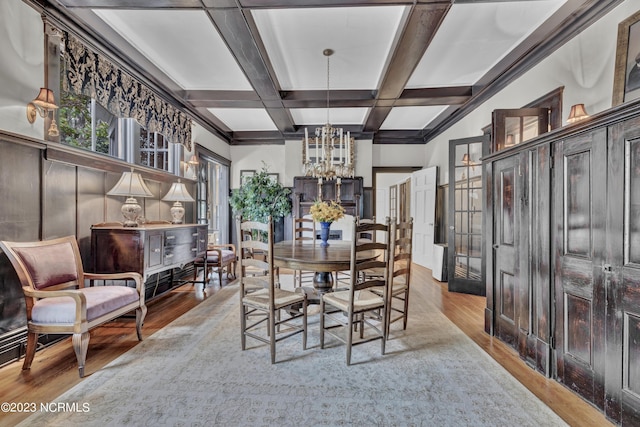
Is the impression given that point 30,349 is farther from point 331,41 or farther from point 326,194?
point 326,194

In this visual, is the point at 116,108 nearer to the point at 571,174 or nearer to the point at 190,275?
the point at 190,275

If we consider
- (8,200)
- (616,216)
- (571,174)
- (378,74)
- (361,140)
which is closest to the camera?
(616,216)

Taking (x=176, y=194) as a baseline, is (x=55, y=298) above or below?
below

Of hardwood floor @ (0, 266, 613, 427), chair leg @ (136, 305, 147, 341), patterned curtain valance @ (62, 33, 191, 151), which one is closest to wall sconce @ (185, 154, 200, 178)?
patterned curtain valance @ (62, 33, 191, 151)

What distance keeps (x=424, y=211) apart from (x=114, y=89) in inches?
207

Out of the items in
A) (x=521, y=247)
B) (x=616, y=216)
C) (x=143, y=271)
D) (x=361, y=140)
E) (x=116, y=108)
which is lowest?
(x=143, y=271)

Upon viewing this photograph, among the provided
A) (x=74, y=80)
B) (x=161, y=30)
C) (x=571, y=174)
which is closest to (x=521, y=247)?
(x=571, y=174)

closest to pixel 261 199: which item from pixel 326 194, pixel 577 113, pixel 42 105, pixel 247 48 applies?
pixel 326 194

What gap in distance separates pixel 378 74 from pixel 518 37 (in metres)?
1.58

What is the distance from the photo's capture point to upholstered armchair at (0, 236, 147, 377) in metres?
2.09

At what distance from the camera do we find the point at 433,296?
4.12m

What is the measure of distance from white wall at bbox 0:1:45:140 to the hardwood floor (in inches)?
71.3

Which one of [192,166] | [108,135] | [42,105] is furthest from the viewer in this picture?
[192,166]

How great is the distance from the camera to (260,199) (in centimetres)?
630
